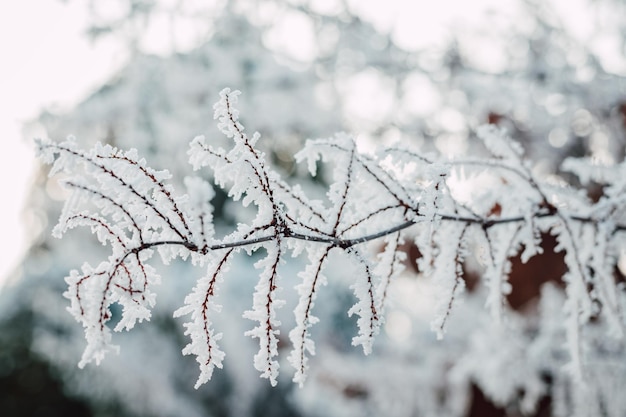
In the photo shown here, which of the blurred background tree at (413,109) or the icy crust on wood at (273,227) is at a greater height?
the blurred background tree at (413,109)

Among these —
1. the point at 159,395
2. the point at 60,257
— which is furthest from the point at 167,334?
the point at 60,257

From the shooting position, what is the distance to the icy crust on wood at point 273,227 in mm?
884

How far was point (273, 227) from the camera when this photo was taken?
3.09 feet

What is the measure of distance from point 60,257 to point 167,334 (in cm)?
196

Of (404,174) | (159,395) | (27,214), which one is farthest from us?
(27,214)

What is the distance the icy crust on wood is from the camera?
34.8 inches

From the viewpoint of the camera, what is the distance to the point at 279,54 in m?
3.89

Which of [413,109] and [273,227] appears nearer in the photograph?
[273,227]

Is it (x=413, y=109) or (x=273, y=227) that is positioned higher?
(x=413, y=109)

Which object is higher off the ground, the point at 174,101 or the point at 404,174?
the point at 174,101

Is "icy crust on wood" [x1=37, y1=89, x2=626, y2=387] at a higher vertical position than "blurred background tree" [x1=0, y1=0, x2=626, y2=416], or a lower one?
lower

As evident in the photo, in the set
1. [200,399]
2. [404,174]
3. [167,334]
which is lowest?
[404,174]

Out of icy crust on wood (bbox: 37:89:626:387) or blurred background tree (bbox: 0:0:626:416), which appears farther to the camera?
blurred background tree (bbox: 0:0:626:416)

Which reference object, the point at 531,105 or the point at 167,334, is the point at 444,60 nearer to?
the point at 531,105
